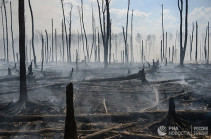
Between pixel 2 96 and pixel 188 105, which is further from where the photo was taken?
pixel 2 96

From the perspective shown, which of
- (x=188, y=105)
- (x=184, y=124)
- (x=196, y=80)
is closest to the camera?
A: (x=184, y=124)

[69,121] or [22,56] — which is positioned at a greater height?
[22,56]

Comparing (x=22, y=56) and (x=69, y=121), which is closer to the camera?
(x=69, y=121)

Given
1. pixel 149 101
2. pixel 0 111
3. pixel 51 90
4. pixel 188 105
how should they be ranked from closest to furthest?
1. pixel 0 111
2. pixel 188 105
3. pixel 149 101
4. pixel 51 90

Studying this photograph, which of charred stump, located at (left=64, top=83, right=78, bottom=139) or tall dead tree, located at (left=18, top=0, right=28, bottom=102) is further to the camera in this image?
tall dead tree, located at (left=18, top=0, right=28, bottom=102)

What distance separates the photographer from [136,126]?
503cm

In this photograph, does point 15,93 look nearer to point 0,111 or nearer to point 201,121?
point 0,111

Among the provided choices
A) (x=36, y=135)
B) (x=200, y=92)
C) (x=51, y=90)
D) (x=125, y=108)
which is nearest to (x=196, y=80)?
(x=200, y=92)

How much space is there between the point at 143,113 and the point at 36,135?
327cm

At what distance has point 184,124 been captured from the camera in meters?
4.86

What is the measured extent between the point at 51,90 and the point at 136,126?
733cm

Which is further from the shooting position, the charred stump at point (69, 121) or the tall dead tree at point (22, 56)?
the tall dead tree at point (22, 56)

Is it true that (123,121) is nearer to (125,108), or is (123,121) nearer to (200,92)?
(125,108)

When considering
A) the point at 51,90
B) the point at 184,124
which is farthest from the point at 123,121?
the point at 51,90
